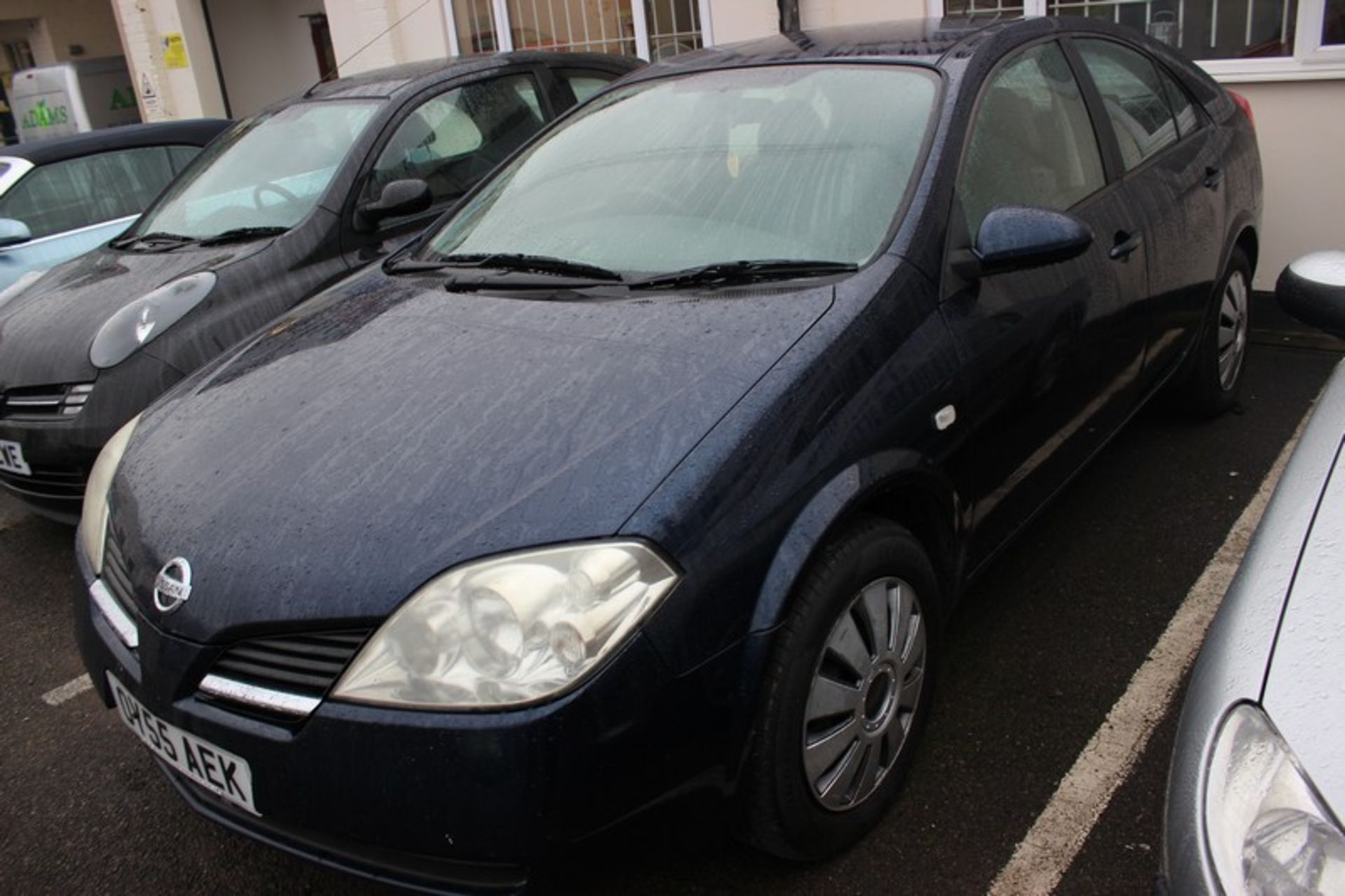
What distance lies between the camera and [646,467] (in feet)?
6.29

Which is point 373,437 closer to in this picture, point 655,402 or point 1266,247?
point 655,402

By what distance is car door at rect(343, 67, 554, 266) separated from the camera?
4.53m

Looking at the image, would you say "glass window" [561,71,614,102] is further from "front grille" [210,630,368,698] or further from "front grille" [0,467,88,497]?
"front grille" [210,630,368,698]

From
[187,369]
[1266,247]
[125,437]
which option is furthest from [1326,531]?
[1266,247]

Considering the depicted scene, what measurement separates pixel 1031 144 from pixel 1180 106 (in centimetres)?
130

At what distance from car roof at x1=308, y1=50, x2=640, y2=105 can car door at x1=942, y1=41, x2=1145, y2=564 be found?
282 centimetres

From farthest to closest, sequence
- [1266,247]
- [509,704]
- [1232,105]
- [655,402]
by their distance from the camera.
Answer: [1266,247] → [1232,105] → [655,402] → [509,704]

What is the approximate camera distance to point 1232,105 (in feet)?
14.1

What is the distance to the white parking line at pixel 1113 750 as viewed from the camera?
2199 mm

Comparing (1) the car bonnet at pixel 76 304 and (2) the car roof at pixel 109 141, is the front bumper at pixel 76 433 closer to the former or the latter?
(1) the car bonnet at pixel 76 304

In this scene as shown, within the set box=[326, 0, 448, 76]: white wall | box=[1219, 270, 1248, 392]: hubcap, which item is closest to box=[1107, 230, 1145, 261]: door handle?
box=[1219, 270, 1248, 392]: hubcap

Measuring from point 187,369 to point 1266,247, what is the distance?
16.6 ft

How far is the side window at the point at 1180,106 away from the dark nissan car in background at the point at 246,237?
2732 mm

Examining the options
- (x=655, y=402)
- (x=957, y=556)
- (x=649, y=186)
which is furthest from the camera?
(x=649, y=186)
